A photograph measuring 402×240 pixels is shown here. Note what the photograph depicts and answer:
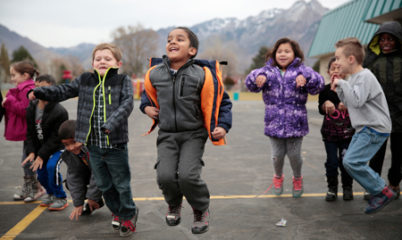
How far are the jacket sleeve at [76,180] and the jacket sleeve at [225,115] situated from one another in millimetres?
1815

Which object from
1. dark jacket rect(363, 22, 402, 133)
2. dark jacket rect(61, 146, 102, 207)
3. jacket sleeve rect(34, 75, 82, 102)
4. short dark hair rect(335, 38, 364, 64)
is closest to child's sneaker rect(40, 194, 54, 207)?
dark jacket rect(61, 146, 102, 207)

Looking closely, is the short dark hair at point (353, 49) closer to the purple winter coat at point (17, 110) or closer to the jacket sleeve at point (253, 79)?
the jacket sleeve at point (253, 79)

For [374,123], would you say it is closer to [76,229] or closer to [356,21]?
[76,229]

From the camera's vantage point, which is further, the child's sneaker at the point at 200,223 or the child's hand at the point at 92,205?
the child's hand at the point at 92,205

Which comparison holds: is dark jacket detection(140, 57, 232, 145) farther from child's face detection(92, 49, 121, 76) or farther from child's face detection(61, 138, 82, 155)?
child's face detection(61, 138, 82, 155)

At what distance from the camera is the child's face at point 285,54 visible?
4.23 m

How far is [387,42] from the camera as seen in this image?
159 inches

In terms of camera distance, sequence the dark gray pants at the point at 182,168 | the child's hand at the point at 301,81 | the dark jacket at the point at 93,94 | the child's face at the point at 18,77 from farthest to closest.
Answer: the child's face at the point at 18,77 → the child's hand at the point at 301,81 → the dark jacket at the point at 93,94 → the dark gray pants at the point at 182,168

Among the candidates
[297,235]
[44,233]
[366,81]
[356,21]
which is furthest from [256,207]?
[356,21]

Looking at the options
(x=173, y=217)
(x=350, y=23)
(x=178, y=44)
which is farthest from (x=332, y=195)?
(x=350, y=23)

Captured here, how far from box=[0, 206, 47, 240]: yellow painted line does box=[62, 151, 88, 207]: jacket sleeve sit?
0.56 metres

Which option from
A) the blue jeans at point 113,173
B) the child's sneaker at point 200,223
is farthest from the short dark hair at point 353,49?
Answer: the blue jeans at point 113,173

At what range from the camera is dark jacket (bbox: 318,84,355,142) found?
424cm

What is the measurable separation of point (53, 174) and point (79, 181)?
47 centimetres
